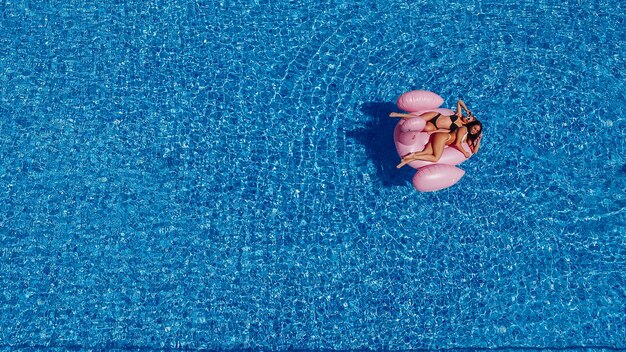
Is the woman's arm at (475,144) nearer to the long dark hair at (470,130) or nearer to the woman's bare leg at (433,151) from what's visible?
the long dark hair at (470,130)

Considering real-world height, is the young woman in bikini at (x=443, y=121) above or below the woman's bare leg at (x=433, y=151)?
above

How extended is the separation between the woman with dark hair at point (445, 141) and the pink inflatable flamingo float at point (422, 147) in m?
0.07

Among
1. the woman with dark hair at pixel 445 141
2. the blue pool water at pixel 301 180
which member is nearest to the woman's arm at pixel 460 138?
the woman with dark hair at pixel 445 141

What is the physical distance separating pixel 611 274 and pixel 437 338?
72.6 inches

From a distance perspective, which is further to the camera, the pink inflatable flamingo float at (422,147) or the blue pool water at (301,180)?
the blue pool water at (301,180)

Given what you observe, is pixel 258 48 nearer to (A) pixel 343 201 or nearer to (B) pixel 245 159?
(B) pixel 245 159

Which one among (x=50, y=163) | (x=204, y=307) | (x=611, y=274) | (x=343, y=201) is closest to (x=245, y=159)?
(x=343, y=201)

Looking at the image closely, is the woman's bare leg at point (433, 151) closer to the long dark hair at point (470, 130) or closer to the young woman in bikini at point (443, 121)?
the young woman in bikini at point (443, 121)

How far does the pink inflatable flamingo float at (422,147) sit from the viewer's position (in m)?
5.25

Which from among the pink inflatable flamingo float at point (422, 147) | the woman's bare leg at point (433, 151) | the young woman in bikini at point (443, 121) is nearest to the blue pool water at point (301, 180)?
the pink inflatable flamingo float at point (422, 147)

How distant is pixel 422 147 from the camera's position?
5.45m

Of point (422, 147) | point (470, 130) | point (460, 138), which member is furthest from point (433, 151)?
point (470, 130)

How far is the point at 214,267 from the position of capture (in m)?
5.65

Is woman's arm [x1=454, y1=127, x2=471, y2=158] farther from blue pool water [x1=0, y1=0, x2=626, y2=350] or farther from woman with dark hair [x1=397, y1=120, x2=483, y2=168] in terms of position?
blue pool water [x1=0, y1=0, x2=626, y2=350]
